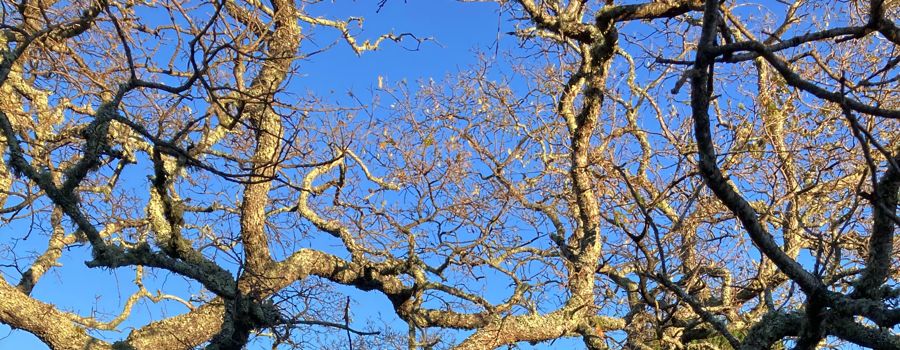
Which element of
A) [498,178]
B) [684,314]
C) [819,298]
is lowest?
[819,298]

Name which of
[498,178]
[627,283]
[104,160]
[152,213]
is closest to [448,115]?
[498,178]

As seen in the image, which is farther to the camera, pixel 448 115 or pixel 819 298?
pixel 448 115

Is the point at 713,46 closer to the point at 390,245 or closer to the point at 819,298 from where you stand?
the point at 819,298

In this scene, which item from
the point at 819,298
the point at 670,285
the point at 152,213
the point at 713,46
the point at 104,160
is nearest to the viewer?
the point at 713,46

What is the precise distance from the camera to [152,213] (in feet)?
16.8

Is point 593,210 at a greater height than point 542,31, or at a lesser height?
lesser

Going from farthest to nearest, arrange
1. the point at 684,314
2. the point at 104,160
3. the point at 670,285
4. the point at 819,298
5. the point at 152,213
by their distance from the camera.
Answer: the point at 684,314 → the point at 152,213 → the point at 104,160 → the point at 670,285 → the point at 819,298

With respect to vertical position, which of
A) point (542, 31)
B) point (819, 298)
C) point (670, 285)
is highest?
point (542, 31)

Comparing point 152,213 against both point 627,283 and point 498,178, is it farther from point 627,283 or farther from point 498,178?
point 627,283

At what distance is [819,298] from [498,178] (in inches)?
143

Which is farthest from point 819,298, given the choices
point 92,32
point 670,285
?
point 92,32

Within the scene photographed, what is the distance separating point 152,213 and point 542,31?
12.2 feet

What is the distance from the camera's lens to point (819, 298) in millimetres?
2623

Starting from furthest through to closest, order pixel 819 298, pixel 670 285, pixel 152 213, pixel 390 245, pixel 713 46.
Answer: pixel 390 245
pixel 152 213
pixel 670 285
pixel 819 298
pixel 713 46
